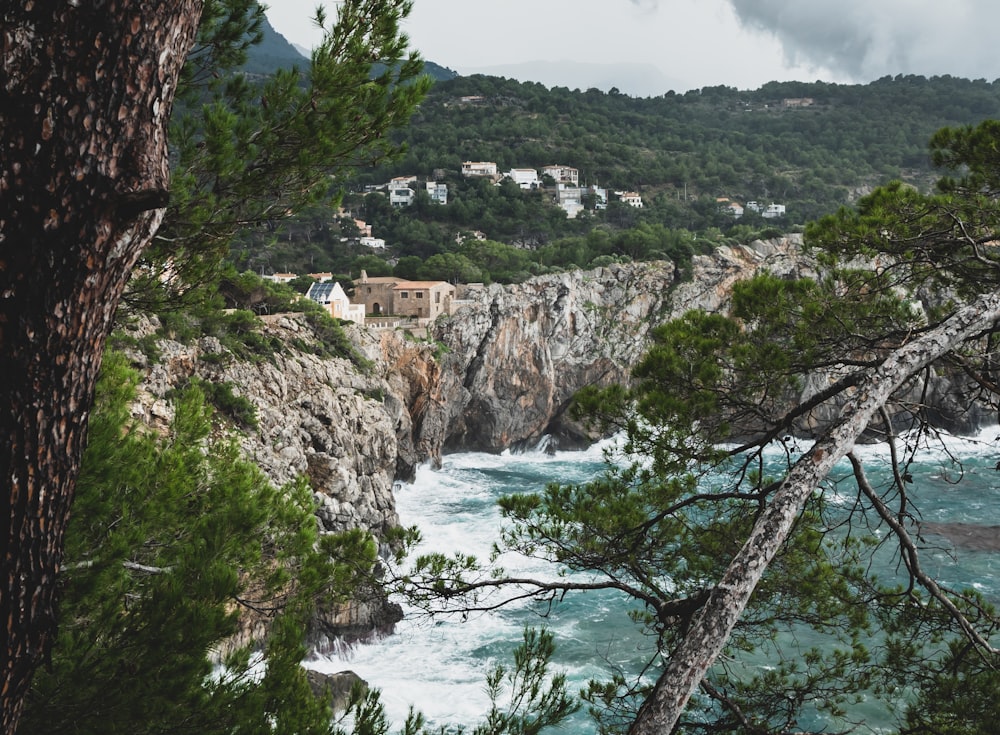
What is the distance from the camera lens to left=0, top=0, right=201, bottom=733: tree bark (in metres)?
1.39

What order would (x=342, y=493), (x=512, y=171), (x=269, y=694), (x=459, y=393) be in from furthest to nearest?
(x=512, y=171)
(x=459, y=393)
(x=342, y=493)
(x=269, y=694)

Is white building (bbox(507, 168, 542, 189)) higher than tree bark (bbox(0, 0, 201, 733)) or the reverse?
higher

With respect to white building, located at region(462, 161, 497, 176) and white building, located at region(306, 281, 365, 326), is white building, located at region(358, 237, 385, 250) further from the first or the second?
white building, located at region(306, 281, 365, 326)

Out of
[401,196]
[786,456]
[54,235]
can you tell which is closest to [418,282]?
[401,196]

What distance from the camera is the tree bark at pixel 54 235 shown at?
4.56ft

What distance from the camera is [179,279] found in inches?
167

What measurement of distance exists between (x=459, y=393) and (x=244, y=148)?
24.1m

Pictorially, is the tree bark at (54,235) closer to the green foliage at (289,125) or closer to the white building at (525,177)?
the green foliage at (289,125)

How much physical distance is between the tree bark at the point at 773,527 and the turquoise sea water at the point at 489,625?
2706 millimetres

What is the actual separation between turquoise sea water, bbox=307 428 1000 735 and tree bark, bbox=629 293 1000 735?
2706 millimetres

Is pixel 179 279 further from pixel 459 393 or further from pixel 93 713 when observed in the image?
pixel 459 393

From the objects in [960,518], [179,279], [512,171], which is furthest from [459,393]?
[512,171]

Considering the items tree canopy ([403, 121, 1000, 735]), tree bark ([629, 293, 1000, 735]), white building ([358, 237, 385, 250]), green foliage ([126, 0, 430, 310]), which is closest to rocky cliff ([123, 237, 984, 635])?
tree canopy ([403, 121, 1000, 735])

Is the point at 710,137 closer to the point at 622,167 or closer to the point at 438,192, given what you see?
the point at 622,167
